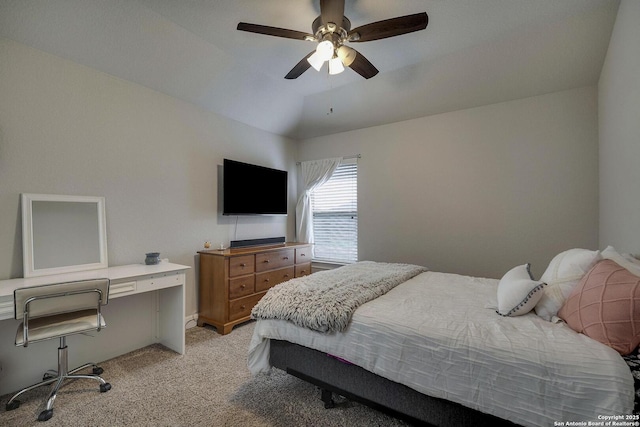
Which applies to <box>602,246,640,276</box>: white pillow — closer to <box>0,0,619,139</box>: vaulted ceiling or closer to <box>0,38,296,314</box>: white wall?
<box>0,0,619,139</box>: vaulted ceiling

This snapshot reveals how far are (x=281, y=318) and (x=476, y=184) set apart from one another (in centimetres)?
275

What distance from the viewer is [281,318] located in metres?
1.73

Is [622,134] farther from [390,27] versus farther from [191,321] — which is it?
[191,321]

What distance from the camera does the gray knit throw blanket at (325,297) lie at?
1.57 metres

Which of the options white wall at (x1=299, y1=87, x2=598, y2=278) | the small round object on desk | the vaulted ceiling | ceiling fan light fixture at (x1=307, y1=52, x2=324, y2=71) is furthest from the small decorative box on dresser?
ceiling fan light fixture at (x1=307, y1=52, x2=324, y2=71)

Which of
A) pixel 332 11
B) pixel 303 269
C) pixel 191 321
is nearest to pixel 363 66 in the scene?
pixel 332 11

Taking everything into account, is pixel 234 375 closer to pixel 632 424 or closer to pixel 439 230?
pixel 632 424

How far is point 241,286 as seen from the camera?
303 centimetres

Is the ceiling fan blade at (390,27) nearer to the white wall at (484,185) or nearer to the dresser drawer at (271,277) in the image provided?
the white wall at (484,185)

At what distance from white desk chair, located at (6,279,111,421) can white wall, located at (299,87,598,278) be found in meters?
3.05

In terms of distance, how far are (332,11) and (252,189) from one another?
2.32m

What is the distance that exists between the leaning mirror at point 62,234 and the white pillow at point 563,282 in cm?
322

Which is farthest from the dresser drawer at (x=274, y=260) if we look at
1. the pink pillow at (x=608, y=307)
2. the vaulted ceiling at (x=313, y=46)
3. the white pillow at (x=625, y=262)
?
the white pillow at (x=625, y=262)

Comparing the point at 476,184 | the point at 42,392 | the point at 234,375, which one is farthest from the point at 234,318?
the point at 476,184
